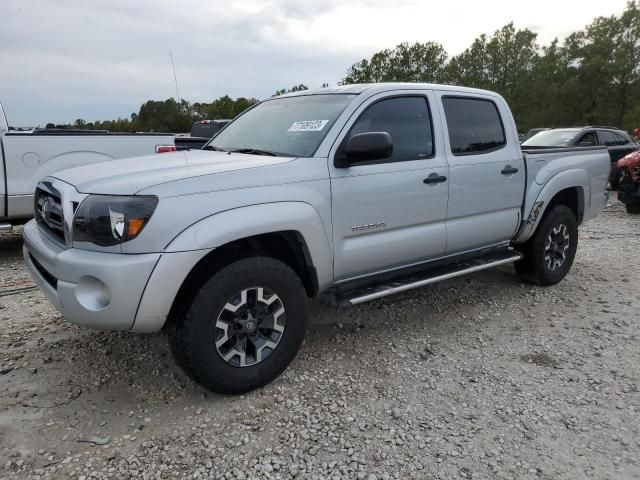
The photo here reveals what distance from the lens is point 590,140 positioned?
37.4 ft

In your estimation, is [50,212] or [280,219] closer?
[280,219]

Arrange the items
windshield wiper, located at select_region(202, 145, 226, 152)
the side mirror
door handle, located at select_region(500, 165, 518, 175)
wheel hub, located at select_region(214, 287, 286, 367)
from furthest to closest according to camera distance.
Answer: door handle, located at select_region(500, 165, 518, 175) < windshield wiper, located at select_region(202, 145, 226, 152) < the side mirror < wheel hub, located at select_region(214, 287, 286, 367)

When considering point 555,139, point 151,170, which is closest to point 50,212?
point 151,170

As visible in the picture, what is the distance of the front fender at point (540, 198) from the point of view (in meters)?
4.39

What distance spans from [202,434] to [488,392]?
1.72 meters

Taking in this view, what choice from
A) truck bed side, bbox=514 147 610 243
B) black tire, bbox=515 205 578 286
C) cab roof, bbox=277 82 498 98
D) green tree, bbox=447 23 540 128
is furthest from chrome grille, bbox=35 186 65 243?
green tree, bbox=447 23 540 128

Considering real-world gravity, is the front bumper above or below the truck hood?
below

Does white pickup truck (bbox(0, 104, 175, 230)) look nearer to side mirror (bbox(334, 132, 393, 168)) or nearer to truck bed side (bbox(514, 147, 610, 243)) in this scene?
side mirror (bbox(334, 132, 393, 168))

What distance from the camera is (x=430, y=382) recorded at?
3102 mm

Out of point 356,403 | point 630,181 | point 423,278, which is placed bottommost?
point 356,403

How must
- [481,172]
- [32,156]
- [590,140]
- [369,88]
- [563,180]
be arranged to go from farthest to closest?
[590,140], [32,156], [563,180], [481,172], [369,88]

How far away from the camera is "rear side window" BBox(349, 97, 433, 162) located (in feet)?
11.1

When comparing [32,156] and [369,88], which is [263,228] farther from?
[32,156]

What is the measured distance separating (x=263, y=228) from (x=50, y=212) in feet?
4.28
